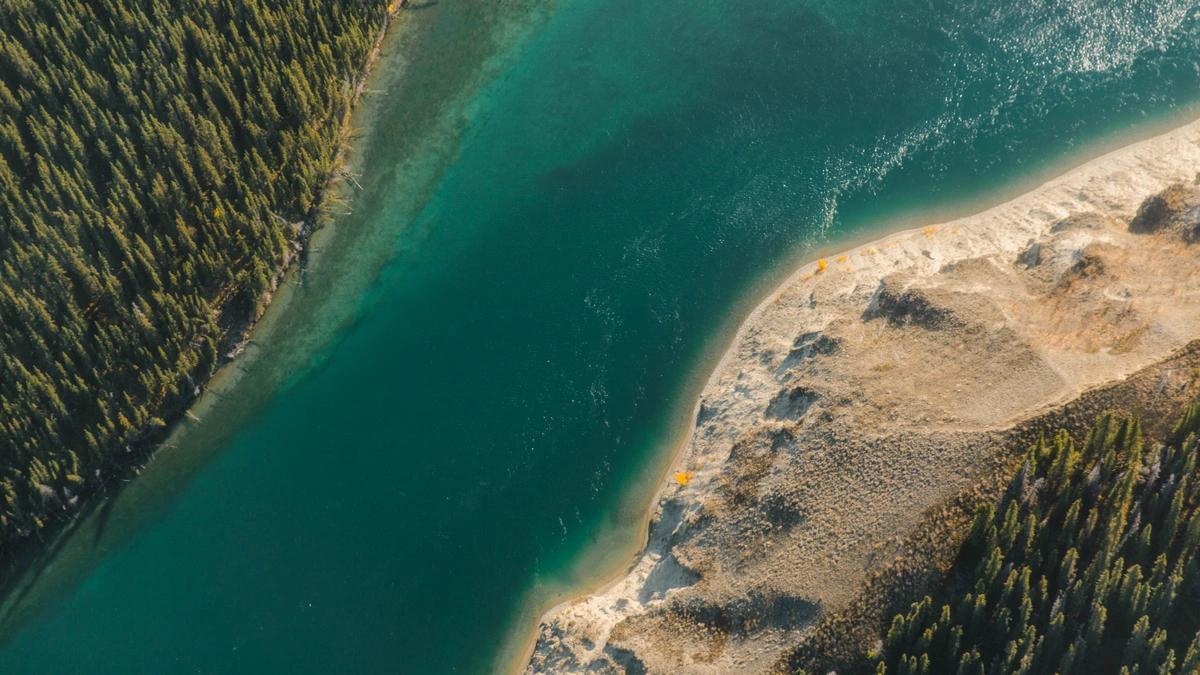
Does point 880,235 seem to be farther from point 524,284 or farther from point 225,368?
point 225,368

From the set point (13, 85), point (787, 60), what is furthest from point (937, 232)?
point (13, 85)

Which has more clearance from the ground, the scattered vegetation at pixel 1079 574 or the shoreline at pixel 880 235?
the shoreline at pixel 880 235

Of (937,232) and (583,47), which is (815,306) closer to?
(937,232)

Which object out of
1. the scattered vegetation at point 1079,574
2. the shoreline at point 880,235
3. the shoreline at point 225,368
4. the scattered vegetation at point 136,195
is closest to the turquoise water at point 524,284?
the shoreline at point 880,235

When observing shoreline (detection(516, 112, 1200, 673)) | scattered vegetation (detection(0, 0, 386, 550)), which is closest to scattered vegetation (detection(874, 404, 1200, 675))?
shoreline (detection(516, 112, 1200, 673))

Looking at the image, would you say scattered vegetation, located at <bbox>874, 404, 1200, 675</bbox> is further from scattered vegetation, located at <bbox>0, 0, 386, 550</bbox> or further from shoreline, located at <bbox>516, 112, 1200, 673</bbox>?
scattered vegetation, located at <bbox>0, 0, 386, 550</bbox>

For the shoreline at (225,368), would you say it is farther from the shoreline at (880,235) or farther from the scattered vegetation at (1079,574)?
the scattered vegetation at (1079,574)
